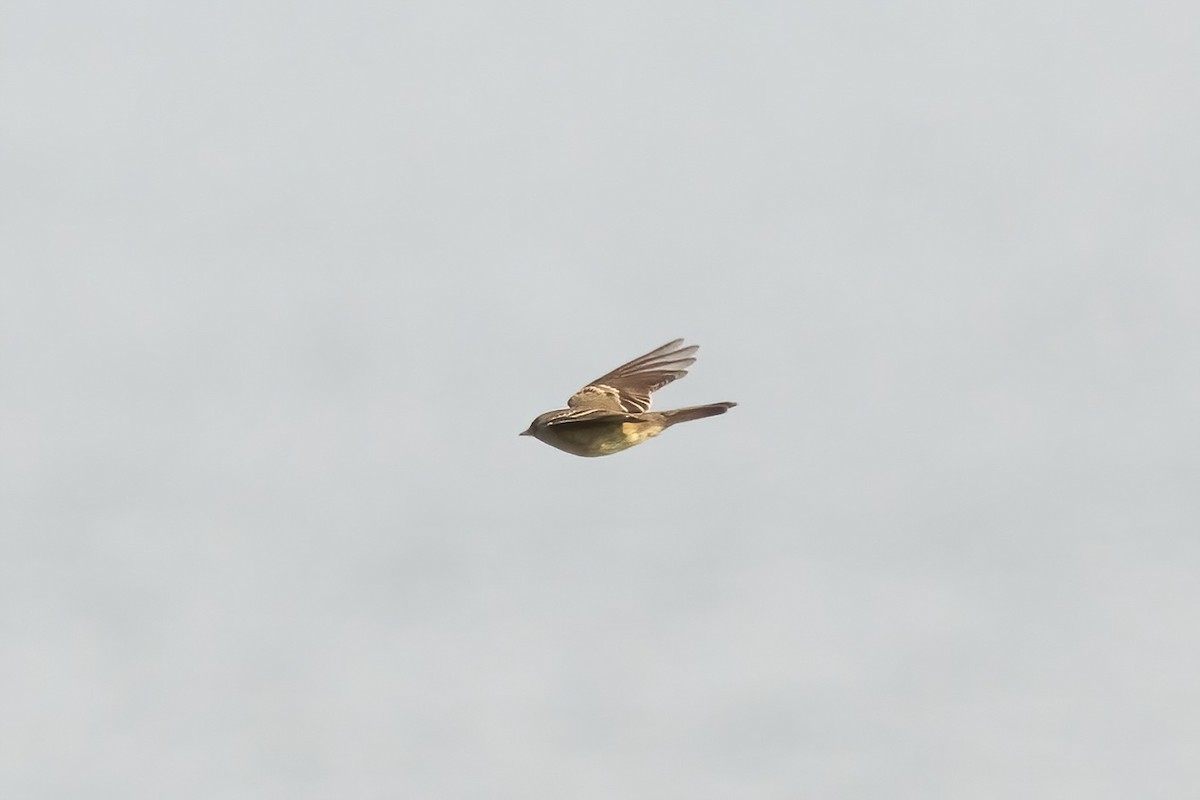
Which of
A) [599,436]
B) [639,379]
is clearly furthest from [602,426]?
[639,379]

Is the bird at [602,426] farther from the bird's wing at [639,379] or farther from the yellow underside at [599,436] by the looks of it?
the bird's wing at [639,379]

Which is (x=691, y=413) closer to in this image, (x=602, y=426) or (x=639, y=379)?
(x=602, y=426)

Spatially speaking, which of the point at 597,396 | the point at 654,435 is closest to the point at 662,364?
the point at 597,396

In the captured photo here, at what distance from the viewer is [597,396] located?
26.4 m

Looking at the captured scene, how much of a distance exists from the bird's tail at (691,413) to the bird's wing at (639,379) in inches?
109

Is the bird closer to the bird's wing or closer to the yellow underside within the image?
the yellow underside

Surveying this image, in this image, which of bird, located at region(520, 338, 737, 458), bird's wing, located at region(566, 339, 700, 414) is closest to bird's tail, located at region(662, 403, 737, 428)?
bird, located at region(520, 338, 737, 458)

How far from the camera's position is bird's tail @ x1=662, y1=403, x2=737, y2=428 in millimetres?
22141

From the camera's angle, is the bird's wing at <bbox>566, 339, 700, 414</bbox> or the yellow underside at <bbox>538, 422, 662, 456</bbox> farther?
the bird's wing at <bbox>566, 339, 700, 414</bbox>

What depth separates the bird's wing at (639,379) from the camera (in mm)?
26359

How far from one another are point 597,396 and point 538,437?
3473mm

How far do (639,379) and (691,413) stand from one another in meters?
5.63

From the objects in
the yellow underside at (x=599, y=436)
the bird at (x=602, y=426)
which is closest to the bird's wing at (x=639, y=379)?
the bird at (x=602, y=426)

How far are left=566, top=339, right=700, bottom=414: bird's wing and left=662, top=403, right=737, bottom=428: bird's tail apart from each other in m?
2.76
